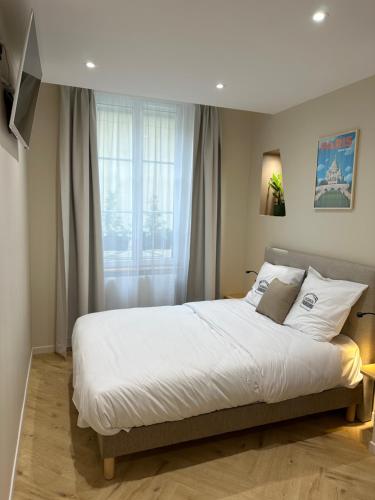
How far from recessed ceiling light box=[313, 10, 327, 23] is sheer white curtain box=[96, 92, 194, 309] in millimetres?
2146

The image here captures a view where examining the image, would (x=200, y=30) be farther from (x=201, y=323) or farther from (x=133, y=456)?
(x=133, y=456)

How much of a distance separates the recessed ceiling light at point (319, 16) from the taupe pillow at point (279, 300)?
1889mm

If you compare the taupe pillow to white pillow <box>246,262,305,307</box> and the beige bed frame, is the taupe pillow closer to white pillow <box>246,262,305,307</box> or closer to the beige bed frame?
white pillow <box>246,262,305,307</box>

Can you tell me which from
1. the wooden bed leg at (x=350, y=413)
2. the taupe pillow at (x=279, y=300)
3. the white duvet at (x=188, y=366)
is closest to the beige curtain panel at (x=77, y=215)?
the white duvet at (x=188, y=366)

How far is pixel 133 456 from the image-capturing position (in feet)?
7.23

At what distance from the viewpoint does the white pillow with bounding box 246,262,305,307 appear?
307cm

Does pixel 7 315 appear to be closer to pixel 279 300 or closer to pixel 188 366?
pixel 188 366

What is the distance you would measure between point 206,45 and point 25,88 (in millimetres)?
1144

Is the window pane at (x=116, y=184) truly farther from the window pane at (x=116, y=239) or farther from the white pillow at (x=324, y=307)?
the white pillow at (x=324, y=307)

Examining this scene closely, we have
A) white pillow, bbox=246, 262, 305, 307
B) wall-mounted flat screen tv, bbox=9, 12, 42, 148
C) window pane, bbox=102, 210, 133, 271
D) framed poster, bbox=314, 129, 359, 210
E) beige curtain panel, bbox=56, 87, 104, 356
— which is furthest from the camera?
window pane, bbox=102, 210, 133, 271

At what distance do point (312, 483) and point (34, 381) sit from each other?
92.7 inches

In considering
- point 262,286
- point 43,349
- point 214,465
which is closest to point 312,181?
point 262,286

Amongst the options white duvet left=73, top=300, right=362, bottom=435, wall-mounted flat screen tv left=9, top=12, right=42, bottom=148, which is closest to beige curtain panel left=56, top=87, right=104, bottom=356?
white duvet left=73, top=300, right=362, bottom=435

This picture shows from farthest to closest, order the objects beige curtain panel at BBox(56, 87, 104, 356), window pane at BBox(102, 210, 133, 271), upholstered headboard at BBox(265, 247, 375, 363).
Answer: window pane at BBox(102, 210, 133, 271) < beige curtain panel at BBox(56, 87, 104, 356) < upholstered headboard at BBox(265, 247, 375, 363)
